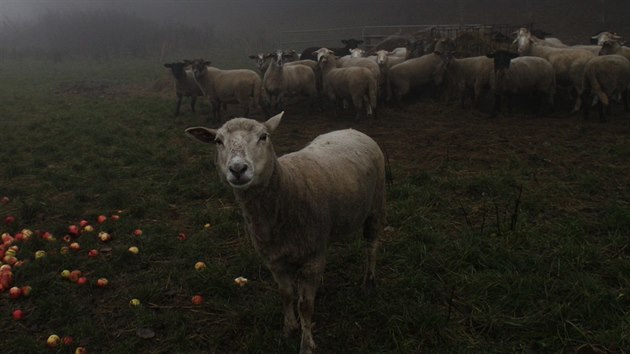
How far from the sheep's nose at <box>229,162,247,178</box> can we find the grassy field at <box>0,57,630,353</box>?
1571 millimetres

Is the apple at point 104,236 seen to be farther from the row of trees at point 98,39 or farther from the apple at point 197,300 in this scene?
the row of trees at point 98,39

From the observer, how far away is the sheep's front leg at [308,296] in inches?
127

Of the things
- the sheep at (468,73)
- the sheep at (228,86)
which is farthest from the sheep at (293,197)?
the sheep at (468,73)

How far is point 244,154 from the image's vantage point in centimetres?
274

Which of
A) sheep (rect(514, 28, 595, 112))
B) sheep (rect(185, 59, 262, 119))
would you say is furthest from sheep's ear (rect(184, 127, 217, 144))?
sheep (rect(514, 28, 595, 112))

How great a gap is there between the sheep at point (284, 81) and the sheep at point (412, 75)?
7.89 ft

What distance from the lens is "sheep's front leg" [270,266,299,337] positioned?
10.9ft

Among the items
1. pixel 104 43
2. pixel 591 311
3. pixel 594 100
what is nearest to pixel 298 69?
pixel 594 100

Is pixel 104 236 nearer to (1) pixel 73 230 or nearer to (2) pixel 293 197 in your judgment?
(1) pixel 73 230

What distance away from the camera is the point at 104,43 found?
34.8 meters

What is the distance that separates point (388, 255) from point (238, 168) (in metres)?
2.52

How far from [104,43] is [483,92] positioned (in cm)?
3336

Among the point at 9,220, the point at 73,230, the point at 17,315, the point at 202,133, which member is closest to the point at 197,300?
the point at 17,315

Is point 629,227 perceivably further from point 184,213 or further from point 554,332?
point 184,213
